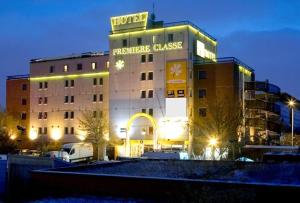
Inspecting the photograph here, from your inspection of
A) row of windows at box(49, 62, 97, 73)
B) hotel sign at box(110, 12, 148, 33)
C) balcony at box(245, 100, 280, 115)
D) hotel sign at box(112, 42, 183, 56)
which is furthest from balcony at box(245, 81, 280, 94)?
row of windows at box(49, 62, 97, 73)

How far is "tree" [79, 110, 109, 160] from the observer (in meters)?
71.1

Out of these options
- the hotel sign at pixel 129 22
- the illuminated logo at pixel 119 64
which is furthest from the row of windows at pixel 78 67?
the hotel sign at pixel 129 22

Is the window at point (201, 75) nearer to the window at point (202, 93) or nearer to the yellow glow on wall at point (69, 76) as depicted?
the window at point (202, 93)

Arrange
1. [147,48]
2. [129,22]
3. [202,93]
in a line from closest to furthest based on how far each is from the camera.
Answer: [202,93]
[147,48]
[129,22]

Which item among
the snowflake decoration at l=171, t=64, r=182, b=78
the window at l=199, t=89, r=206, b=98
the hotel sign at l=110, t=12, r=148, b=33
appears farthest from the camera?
the hotel sign at l=110, t=12, r=148, b=33

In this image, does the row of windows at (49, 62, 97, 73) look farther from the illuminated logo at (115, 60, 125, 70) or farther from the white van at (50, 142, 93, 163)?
the white van at (50, 142, 93, 163)

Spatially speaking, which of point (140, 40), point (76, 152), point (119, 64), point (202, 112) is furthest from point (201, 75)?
point (76, 152)

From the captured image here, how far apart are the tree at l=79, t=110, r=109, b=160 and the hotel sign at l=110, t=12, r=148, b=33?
13.0 metres

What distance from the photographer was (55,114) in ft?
266

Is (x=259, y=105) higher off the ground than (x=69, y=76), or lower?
lower

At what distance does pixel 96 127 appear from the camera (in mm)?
72125

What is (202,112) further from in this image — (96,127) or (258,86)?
(96,127)

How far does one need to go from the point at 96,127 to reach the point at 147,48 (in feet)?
44.4

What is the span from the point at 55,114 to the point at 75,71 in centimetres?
787
